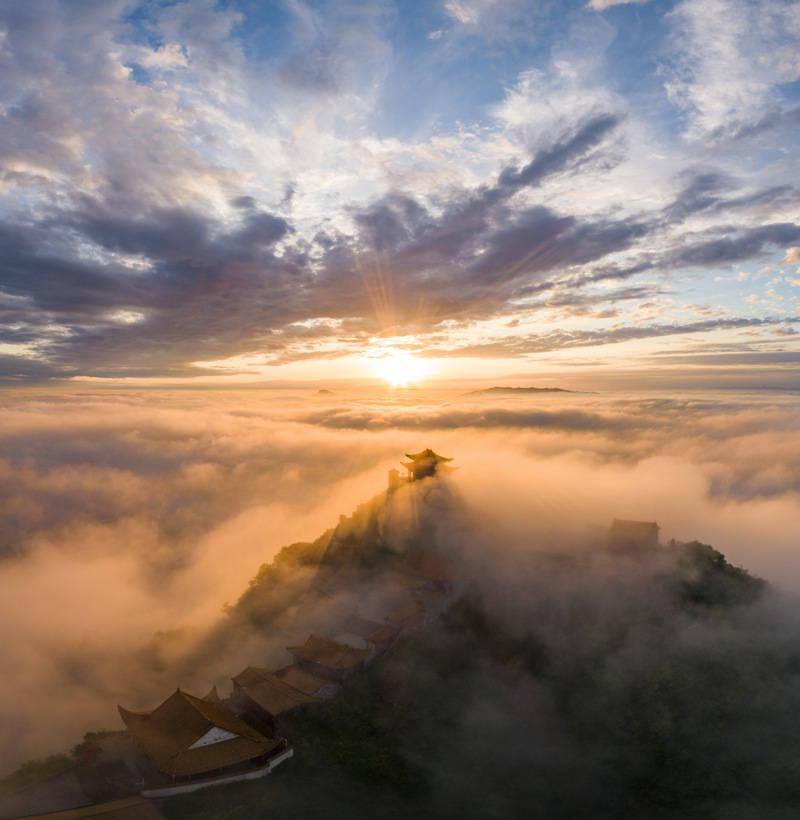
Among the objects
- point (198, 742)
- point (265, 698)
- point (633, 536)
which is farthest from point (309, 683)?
point (633, 536)

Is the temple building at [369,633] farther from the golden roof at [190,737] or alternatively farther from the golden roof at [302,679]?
the golden roof at [190,737]

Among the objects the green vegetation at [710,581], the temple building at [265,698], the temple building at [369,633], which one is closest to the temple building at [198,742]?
the temple building at [265,698]

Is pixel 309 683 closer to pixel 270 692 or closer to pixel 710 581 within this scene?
pixel 270 692

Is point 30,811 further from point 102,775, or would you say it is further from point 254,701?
point 254,701

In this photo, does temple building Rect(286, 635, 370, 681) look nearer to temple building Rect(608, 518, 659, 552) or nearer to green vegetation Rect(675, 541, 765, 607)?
temple building Rect(608, 518, 659, 552)

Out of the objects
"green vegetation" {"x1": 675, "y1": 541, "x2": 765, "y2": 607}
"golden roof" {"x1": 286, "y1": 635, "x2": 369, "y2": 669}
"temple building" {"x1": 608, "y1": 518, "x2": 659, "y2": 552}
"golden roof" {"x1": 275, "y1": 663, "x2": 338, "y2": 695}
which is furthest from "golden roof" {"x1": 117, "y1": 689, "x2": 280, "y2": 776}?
"temple building" {"x1": 608, "y1": 518, "x2": 659, "y2": 552}

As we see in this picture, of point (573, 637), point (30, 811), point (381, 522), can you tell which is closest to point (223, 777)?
point (30, 811)
